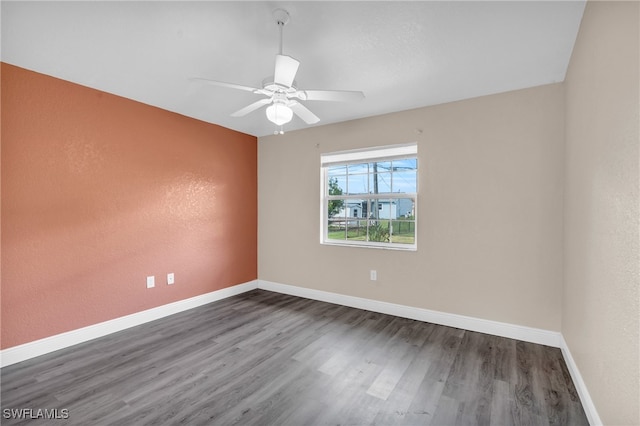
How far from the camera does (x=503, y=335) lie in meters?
2.77

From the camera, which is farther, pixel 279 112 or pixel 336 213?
pixel 336 213

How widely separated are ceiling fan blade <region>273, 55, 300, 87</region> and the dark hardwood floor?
212 cm

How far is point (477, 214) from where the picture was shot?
→ 290 cm

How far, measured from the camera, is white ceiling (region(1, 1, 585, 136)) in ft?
5.91

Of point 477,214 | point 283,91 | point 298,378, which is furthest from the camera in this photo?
point 477,214

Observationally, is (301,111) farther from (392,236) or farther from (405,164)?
(392,236)

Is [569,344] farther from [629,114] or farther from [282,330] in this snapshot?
[282,330]

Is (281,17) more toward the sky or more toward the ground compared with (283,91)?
more toward the sky

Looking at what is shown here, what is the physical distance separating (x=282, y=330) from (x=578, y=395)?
2.39 metres

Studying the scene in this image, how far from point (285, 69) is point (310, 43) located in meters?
0.54

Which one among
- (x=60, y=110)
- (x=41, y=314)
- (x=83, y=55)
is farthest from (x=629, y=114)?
(x=41, y=314)

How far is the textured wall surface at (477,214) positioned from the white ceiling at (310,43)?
0.33m

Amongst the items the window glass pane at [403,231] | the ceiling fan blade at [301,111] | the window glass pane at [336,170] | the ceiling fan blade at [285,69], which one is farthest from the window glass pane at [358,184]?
the ceiling fan blade at [285,69]

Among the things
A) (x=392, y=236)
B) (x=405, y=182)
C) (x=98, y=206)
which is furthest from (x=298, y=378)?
(x=98, y=206)
